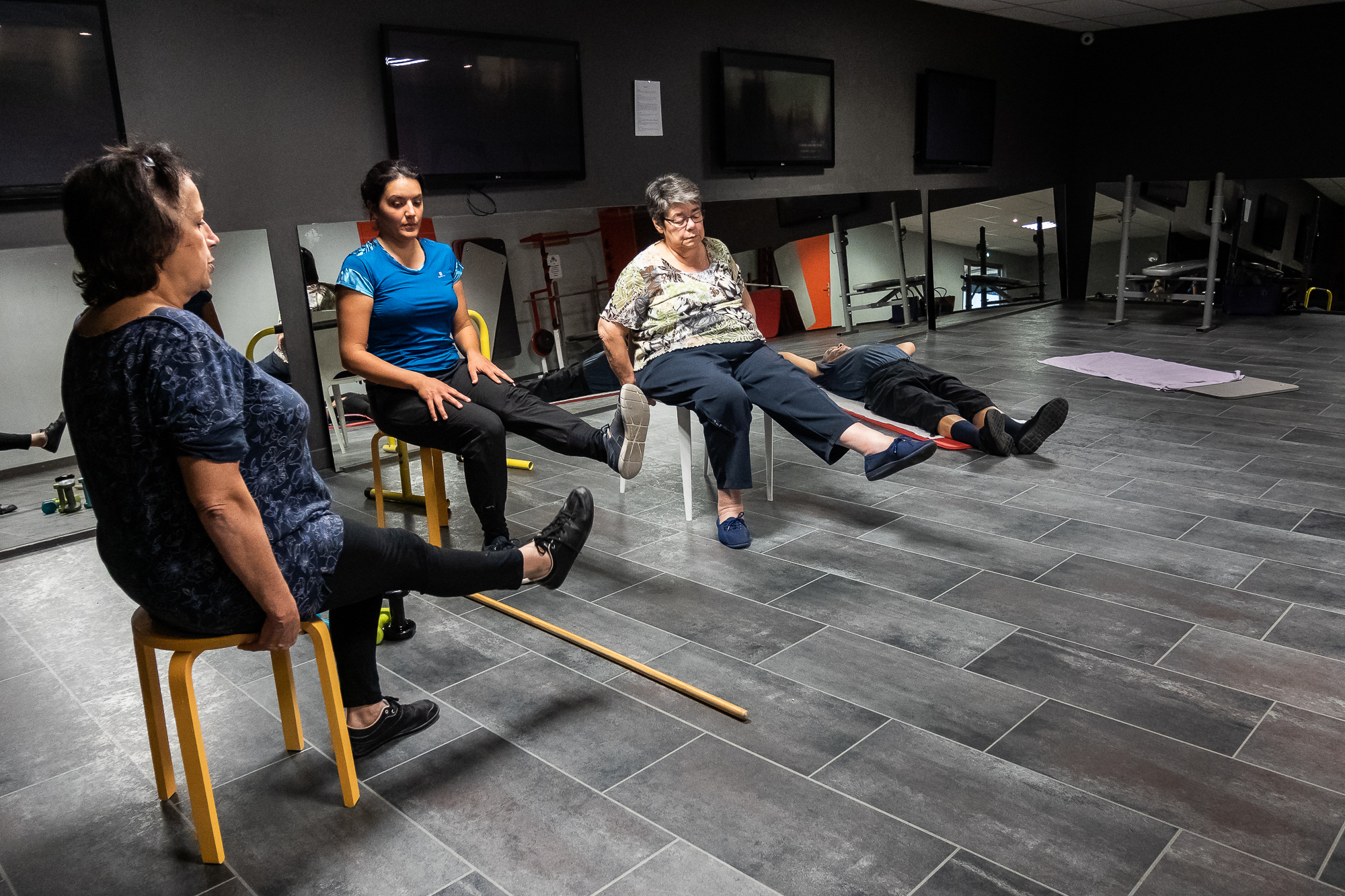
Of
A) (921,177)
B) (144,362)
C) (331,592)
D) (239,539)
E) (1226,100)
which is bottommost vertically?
(331,592)

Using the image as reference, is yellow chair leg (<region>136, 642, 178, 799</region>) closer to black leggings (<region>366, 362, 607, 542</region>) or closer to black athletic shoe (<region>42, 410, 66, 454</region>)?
black leggings (<region>366, 362, 607, 542</region>)

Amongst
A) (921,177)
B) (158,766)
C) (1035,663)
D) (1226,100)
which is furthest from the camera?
(1226,100)

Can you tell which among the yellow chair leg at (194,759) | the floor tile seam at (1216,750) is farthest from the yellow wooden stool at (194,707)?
the floor tile seam at (1216,750)

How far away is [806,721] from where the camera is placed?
75.1 inches

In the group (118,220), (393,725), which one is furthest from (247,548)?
(393,725)

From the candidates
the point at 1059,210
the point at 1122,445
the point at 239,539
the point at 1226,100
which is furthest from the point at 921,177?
the point at 239,539

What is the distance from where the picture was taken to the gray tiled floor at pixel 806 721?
152 cm

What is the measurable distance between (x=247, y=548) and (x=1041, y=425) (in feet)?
9.45

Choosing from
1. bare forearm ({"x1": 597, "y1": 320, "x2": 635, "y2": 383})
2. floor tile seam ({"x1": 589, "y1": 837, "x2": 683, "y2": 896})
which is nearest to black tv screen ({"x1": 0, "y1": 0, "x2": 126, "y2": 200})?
bare forearm ({"x1": 597, "y1": 320, "x2": 635, "y2": 383})

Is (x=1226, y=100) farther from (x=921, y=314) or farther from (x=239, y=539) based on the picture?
(x=239, y=539)

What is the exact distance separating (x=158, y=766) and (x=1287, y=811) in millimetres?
1927

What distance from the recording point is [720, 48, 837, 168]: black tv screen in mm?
5312

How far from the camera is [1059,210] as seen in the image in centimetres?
814

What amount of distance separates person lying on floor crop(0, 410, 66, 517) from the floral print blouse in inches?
82.0
